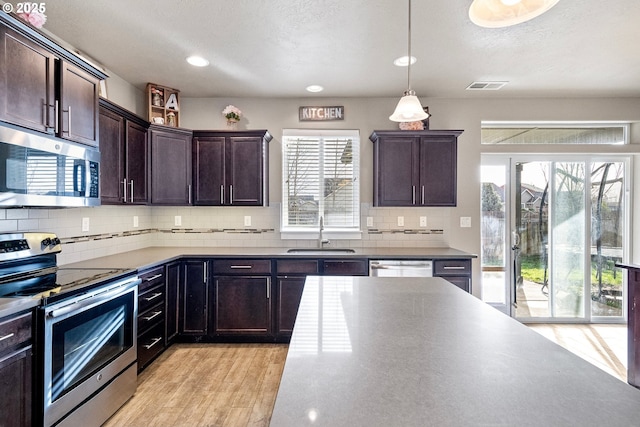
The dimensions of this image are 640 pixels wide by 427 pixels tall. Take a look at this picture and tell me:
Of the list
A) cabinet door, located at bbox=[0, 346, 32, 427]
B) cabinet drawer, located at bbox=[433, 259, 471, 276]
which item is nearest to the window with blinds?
cabinet drawer, located at bbox=[433, 259, 471, 276]

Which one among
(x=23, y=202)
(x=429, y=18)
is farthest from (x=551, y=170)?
(x=23, y=202)

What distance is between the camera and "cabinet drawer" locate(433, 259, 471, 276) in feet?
10.4

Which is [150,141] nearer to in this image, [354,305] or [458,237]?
[354,305]

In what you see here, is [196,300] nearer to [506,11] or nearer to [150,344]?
[150,344]

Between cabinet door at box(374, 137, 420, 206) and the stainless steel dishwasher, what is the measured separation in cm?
68

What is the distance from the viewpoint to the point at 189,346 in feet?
10.5

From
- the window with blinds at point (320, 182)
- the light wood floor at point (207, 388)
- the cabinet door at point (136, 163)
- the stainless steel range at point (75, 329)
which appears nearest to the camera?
the stainless steel range at point (75, 329)

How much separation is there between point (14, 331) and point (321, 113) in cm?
322

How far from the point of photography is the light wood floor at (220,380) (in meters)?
2.13

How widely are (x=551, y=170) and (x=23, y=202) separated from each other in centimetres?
494

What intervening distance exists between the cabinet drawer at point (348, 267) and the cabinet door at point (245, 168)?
1011 mm

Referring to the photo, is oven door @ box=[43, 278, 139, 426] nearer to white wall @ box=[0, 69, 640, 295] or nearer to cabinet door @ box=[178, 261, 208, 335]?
cabinet door @ box=[178, 261, 208, 335]

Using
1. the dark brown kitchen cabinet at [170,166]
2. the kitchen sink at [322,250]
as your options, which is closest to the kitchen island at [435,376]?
the kitchen sink at [322,250]

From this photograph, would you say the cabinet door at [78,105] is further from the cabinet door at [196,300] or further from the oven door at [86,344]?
the cabinet door at [196,300]
